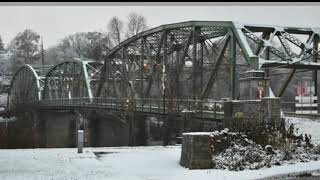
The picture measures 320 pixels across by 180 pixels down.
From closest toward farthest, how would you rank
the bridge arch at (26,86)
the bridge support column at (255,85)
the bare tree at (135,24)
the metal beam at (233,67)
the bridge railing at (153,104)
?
the bridge support column at (255,85), the metal beam at (233,67), the bridge railing at (153,104), the bare tree at (135,24), the bridge arch at (26,86)

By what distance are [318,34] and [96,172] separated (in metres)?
25.3

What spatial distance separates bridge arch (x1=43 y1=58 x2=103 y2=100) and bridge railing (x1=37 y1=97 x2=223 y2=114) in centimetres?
480

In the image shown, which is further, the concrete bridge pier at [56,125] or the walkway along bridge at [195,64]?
the concrete bridge pier at [56,125]

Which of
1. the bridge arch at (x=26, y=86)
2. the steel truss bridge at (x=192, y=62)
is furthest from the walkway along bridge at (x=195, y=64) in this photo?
the bridge arch at (x=26, y=86)

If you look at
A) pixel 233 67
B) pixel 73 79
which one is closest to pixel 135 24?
pixel 73 79

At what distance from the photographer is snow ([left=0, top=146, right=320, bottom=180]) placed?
13.6 metres

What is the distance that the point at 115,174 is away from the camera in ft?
45.7

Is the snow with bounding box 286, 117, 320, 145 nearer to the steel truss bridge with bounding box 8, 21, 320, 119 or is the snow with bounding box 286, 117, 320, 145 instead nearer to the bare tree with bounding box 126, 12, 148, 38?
the steel truss bridge with bounding box 8, 21, 320, 119

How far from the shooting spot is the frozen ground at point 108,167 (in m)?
13.6

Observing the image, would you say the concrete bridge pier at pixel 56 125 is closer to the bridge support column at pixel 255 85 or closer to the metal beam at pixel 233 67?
the metal beam at pixel 233 67

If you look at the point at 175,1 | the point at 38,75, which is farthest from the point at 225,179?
the point at 38,75

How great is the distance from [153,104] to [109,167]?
1147 inches

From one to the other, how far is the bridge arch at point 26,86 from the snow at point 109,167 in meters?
74.9

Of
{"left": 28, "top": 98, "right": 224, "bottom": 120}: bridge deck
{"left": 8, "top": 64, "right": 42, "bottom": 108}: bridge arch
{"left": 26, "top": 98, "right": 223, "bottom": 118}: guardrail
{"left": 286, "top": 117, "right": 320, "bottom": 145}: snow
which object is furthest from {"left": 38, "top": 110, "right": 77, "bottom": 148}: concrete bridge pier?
{"left": 286, "top": 117, "right": 320, "bottom": 145}: snow
